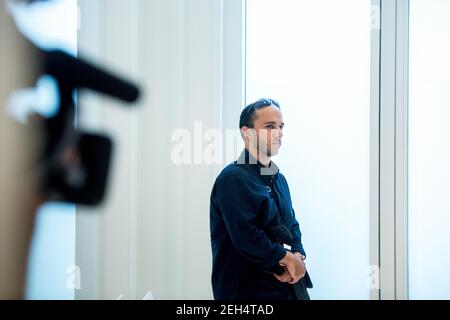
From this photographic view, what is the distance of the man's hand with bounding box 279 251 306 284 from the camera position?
3.39 feet

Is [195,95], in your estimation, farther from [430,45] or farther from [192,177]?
[430,45]

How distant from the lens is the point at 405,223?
52.9 inches

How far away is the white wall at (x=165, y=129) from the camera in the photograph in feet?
4.01

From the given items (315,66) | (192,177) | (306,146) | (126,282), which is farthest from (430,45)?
(126,282)

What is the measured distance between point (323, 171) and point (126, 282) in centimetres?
85

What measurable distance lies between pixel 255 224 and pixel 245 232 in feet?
0.16

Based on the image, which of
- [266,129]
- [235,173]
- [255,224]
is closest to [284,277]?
[255,224]

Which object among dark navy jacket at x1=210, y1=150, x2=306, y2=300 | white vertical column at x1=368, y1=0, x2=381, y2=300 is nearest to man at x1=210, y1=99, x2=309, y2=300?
dark navy jacket at x1=210, y1=150, x2=306, y2=300

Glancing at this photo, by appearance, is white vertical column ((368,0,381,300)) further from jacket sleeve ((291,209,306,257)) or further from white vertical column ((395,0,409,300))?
jacket sleeve ((291,209,306,257))

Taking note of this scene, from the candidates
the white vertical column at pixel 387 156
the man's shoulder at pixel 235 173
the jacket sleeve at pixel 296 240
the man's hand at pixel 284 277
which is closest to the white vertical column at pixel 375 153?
the white vertical column at pixel 387 156

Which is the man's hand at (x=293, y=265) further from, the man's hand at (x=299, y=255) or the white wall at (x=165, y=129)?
the white wall at (x=165, y=129)

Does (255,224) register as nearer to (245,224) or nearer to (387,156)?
(245,224)

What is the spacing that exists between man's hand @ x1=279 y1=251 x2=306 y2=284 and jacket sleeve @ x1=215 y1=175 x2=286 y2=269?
3 centimetres
